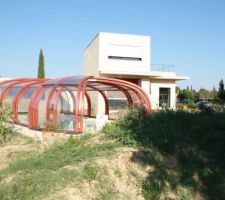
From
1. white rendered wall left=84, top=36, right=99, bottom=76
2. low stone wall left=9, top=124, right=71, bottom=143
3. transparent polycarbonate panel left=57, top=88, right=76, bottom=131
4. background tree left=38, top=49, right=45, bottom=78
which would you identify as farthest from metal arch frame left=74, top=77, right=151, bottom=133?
background tree left=38, top=49, right=45, bottom=78

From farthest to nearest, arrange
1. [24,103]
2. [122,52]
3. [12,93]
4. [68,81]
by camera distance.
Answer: [122,52], [12,93], [24,103], [68,81]

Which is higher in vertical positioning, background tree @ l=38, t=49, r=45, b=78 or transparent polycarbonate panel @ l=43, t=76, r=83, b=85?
background tree @ l=38, t=49, r=45, b=78

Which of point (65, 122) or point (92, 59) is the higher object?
point (92, 59)

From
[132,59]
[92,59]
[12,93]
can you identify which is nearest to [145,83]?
[132,59]

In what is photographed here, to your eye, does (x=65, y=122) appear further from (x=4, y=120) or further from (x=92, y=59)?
(x=92, y=59)

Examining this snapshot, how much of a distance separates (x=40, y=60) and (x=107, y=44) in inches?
588

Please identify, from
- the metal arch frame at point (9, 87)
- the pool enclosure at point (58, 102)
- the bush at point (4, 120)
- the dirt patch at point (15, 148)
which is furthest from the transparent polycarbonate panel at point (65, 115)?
the metal arch frame at point (9, 87)

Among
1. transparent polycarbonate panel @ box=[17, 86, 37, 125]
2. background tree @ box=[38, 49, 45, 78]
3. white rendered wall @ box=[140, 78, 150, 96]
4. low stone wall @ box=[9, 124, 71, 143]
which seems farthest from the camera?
background tree @ box=[38, 49, 45, 78]

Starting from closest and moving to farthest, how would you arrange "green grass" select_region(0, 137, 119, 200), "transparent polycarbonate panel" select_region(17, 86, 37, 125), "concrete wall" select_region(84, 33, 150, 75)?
"green grass" select_region(0, 137, 119, 200), "transparent polycarbonate panel" select_region(17, 86, 37, 125), "concrete wall" select_region(84, 33, 150, 75)

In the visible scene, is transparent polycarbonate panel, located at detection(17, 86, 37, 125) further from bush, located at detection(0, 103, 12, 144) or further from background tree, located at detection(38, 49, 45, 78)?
background tree, located at detection(38, 49, 45, 78)

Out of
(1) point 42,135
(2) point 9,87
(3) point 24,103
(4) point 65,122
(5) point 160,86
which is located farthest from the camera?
(5) point 160,86

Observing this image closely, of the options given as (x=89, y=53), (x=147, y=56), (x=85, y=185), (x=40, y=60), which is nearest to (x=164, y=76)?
(x=147, y=56)

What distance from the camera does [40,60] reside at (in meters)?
44.5

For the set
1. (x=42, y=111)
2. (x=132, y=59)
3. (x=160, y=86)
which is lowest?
(x=42, y=111)
